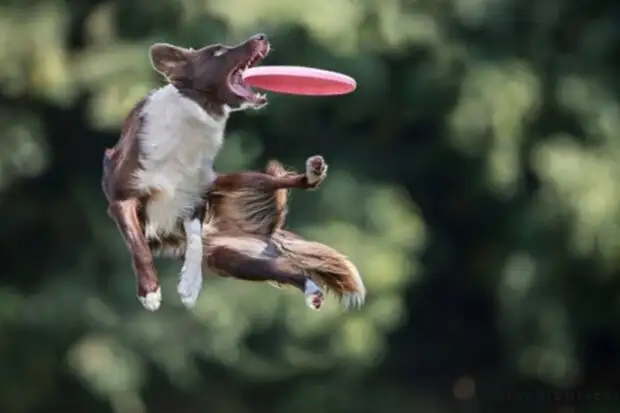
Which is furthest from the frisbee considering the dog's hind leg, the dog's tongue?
the dog's hind leg

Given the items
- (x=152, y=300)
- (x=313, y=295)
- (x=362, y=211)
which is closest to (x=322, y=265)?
(x=313, y=295)

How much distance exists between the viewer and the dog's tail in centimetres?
108

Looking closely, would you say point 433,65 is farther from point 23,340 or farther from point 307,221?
point 23,340

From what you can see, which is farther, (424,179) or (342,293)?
(424,179)

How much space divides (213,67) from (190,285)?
0.54ft

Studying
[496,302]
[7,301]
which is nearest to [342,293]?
[7,301]

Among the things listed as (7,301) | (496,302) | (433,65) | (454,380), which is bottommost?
(454,380)

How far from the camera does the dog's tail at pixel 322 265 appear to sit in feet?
3.54

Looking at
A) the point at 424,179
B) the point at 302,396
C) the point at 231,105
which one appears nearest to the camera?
the point at 231,105

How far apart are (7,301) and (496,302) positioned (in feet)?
8.38

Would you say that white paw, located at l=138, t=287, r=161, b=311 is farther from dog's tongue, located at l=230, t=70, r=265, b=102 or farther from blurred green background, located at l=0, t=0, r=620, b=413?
blurred green background, located at l=0, t=0, r=620, b=413

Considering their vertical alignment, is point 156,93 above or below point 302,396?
above

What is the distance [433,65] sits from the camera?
19.9 ft

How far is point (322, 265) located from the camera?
108 centimetres
